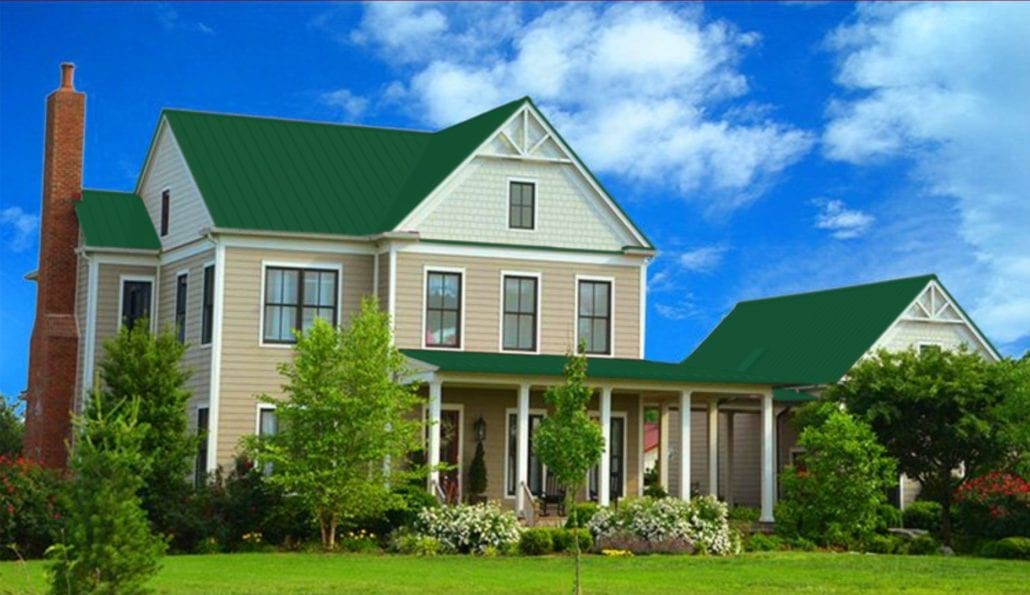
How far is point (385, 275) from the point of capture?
136 ft

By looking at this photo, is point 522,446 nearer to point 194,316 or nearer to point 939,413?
point 194,316

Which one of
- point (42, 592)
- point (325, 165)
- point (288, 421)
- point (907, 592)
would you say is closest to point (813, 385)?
point (325, 165)

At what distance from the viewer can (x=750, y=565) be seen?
3070 centimetres

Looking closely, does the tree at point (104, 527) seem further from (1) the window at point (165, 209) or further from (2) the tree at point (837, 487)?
(1) the window at point (165, 209)

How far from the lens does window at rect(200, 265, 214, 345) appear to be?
135 feet

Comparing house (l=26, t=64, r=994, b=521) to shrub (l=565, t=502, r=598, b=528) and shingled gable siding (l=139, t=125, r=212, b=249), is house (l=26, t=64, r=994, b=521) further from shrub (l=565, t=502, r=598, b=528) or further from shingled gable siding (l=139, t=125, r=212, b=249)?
shrub (l=565, t=502, r=598, b=528)

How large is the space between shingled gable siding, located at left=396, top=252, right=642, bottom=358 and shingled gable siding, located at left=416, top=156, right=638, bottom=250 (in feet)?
2.04

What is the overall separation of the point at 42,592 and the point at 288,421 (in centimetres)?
1241

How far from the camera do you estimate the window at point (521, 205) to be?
140 ft

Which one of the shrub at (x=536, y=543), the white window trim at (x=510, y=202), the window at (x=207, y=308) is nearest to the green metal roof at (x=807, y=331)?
the white window trim at (x=510, y=202)

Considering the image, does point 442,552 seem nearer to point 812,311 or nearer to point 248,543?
point 248,543

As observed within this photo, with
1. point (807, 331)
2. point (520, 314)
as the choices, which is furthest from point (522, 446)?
point (807, 331)

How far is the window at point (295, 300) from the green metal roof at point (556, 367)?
254cm

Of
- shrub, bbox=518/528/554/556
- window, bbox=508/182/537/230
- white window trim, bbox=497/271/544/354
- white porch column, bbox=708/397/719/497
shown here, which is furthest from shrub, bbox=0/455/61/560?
white porch column, bbox=708/397/719/497
